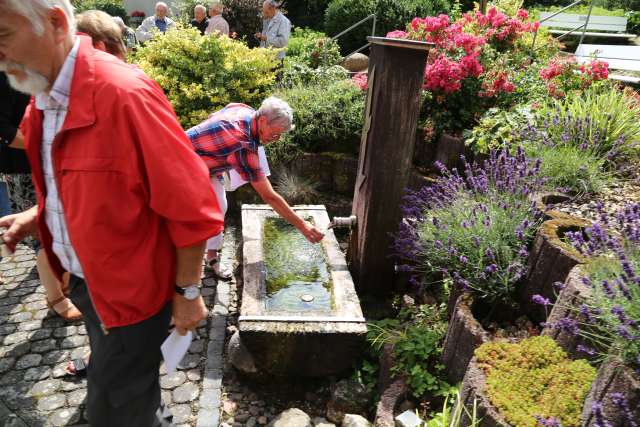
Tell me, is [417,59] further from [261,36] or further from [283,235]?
[261,36]

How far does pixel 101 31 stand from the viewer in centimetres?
292

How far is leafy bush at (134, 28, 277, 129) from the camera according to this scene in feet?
18.4

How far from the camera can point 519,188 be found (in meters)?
3.08

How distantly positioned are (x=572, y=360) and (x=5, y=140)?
359 centimetres

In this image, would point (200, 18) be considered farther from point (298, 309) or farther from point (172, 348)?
point (172, 348)

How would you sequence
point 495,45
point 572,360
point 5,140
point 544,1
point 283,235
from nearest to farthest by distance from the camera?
1. point 572,360
2. point 5,140
3. point 283,235
4. point 495,45
5. point 544,1

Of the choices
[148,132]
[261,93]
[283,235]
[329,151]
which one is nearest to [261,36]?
[261,93]

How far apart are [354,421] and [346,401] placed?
0.25 m

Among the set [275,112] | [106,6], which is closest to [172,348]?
[275,112]

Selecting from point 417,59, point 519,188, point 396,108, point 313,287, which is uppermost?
point 417,59

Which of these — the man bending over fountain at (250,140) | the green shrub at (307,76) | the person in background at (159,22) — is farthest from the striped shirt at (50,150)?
the person in background at (159,22)

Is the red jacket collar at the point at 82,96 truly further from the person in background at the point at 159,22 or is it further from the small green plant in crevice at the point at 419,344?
the person in background at the point at 159,22

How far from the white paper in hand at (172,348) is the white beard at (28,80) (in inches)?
39.1

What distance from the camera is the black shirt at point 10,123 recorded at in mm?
2906
